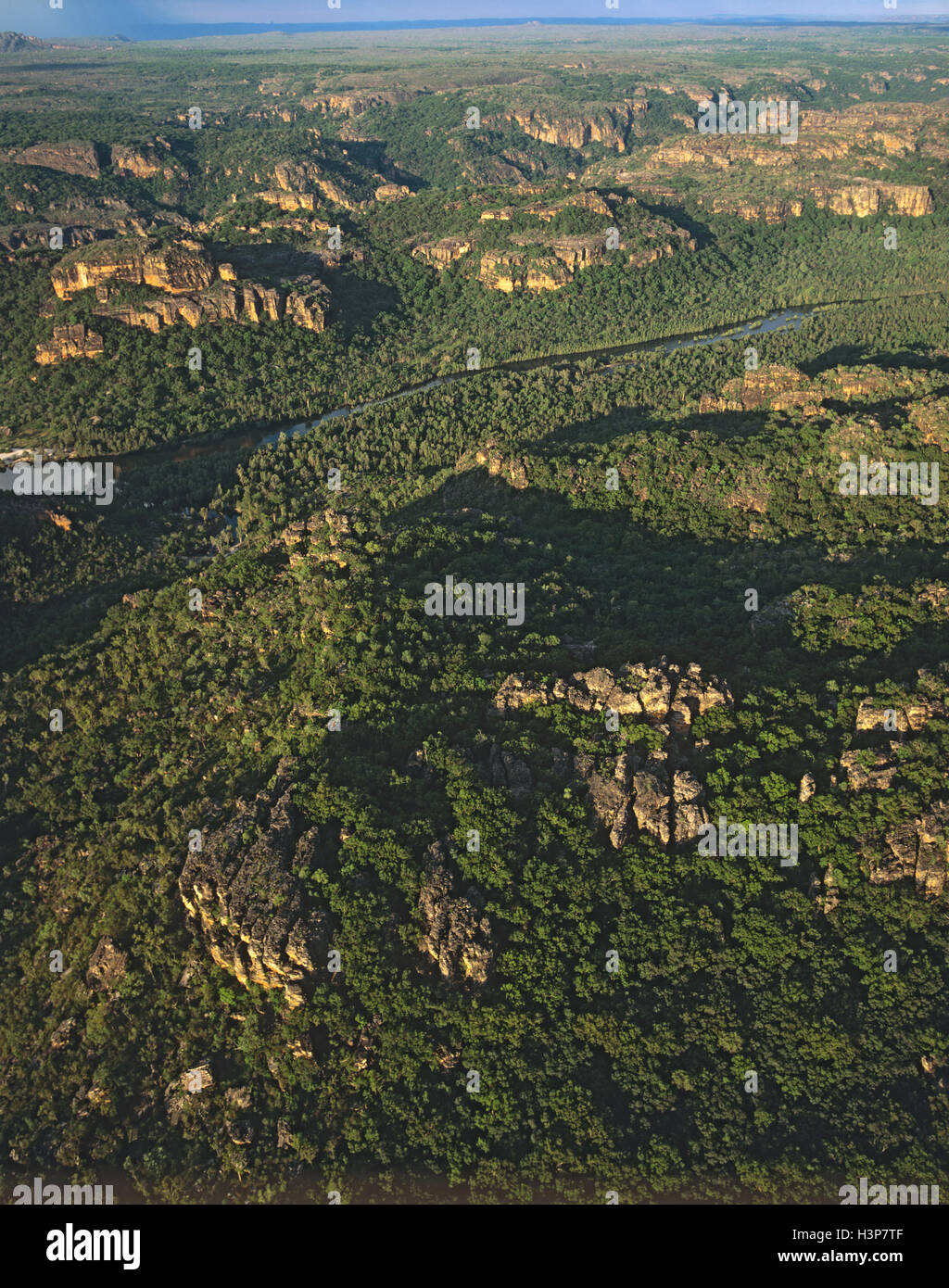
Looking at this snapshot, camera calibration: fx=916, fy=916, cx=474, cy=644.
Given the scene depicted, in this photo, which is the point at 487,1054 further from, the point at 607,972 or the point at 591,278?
the point at 591,278

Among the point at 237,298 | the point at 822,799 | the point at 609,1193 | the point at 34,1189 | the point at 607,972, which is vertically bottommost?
the point at 34,1189

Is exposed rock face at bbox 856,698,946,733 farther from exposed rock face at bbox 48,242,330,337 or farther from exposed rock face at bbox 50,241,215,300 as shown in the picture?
exposed rock face at bbox 50,241,215,300

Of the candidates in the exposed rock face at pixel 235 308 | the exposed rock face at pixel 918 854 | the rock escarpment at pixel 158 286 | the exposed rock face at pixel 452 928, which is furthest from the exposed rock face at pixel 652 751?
the rock escarpment at pixel 158 286

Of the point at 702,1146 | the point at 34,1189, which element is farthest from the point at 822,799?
the point at 34,1189

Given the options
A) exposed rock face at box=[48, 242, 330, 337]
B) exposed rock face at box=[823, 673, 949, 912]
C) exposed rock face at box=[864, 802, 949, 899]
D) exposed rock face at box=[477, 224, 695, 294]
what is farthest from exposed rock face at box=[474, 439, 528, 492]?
exposed rock face at box=[477, 224, 695, 294]
